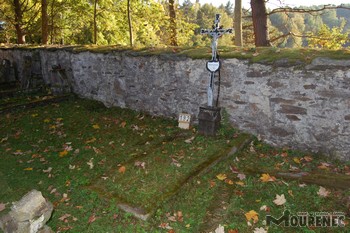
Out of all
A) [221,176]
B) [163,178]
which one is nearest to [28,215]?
[163,178]

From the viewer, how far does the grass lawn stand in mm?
3604

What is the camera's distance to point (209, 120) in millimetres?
5676

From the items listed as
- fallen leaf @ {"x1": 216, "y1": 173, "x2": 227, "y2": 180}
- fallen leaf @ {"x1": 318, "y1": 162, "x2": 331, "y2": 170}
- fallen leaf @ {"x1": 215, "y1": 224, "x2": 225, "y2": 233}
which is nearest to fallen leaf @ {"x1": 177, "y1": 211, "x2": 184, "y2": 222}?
fallen leaf @ {"x1": 215, "y1": 224, "x2": 225, "y2": 233}

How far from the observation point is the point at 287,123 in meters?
5.19

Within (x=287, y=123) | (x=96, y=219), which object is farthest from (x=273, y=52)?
(x=96, y=219)

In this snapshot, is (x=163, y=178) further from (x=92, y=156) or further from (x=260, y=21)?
(x=260, y=21)

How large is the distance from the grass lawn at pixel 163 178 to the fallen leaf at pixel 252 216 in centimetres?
1

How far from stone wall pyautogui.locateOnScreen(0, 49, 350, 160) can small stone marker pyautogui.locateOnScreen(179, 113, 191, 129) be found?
0.21 meters

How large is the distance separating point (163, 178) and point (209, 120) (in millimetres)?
1893

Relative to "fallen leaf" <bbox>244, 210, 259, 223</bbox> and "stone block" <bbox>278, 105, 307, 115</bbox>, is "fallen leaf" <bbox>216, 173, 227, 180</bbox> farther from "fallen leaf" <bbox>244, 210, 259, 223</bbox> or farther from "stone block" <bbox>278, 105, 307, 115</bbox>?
"stone block" <bbox>278, 105, 307, 115</bbox>

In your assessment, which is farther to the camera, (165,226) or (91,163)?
(91,163)

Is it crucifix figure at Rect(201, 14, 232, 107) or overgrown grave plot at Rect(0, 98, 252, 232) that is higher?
crucifix figure at Rect(201, 14, 232, 107)

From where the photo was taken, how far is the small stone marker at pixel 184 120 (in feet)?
20.6

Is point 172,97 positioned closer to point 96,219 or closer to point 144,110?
point 144,110
